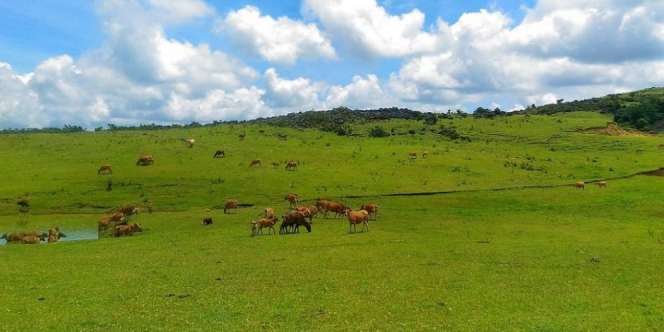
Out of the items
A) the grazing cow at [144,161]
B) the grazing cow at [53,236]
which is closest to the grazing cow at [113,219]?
the grazing cow at [53,236]

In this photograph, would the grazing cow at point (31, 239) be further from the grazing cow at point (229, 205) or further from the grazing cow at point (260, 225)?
the grazing cow at point (229, 205)

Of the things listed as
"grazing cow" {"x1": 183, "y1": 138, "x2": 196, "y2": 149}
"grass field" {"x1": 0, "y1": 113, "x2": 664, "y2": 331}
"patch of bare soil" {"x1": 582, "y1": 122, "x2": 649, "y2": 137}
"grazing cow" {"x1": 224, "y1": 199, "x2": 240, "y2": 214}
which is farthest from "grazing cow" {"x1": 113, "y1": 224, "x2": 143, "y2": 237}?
"patch of bare soil" {"x1": 582, "y1": 122, "x2": 649, "y2": 137}

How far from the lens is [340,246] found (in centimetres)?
2489

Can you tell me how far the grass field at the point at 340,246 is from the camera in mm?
14422

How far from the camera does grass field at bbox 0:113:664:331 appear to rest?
47.3 feet

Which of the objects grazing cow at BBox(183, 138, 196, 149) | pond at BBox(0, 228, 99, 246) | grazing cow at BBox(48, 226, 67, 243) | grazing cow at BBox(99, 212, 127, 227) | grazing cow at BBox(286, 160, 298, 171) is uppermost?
grazing cow at BBox(183, 138, 196, 149)

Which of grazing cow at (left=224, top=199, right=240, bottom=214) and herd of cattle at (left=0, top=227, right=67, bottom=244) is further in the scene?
grazing cow at (left=224, top=199, right=240, bottom=214)

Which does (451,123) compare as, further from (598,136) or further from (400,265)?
(400,265)

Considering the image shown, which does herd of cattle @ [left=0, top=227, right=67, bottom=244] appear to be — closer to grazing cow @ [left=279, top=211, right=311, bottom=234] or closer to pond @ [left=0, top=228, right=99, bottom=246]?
pond @ [left=0, top=228, right=99, bottom=246]

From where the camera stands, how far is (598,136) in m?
75.8

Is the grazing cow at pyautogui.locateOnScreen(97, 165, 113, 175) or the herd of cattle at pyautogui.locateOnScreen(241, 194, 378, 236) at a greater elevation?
the grazing cow at pyautogui.locateOnScreen(97, 165, 113, 175)

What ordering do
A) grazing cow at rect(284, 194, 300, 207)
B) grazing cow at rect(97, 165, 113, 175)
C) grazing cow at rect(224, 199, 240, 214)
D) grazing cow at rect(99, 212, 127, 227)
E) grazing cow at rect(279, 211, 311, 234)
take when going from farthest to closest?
grazing cow at rect(97, 165, 113, 175) < grazing cow at rect(284, 194, 300, 207) < grazing cow at rect(224, 199, 240, 214) < grazing cow at rect(99, 212, 127, 227) < grazing cow at rect(279, 211, 311, 234)

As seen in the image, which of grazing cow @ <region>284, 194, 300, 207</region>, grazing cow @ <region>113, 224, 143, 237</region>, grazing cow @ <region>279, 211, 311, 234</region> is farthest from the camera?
grazing cow @ <region>284, 194, 300, 207</region>

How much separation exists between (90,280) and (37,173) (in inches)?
1431
